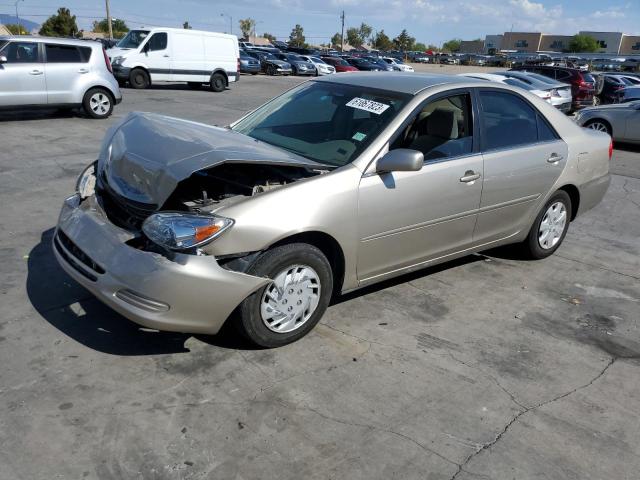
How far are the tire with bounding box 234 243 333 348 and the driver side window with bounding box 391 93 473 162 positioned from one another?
114cm

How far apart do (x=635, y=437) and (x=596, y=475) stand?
457 millimetres

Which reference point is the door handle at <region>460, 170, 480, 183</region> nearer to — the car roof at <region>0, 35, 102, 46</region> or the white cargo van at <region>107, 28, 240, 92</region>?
the car roof at <region>0, 35, 102, 46</region>

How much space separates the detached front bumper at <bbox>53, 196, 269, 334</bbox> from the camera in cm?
323

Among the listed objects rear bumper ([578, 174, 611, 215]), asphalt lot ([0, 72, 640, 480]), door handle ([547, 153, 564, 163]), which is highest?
door handle ([547, 153, 564, 163])

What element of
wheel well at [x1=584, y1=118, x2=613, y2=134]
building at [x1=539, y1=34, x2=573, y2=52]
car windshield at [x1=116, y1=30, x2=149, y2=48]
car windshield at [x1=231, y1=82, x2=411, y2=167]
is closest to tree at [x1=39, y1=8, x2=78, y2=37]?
car windshield at [x1=116, y1=30, x2=149, y2=48]

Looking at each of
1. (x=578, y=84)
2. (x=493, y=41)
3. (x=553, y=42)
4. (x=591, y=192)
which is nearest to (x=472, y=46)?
(x=493, y=41)

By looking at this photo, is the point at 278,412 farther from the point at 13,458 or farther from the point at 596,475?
the point at 596,475

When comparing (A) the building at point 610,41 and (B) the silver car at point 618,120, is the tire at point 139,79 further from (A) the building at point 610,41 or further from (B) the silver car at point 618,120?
(A) the building at point 610,41

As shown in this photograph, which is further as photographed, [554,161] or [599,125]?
[599,125]

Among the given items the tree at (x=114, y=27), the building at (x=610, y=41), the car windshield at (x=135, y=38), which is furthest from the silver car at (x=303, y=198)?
the building at (x=610, y=41)

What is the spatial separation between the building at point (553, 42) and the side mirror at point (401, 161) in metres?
137

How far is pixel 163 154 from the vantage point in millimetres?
3639

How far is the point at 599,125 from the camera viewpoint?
13727mm

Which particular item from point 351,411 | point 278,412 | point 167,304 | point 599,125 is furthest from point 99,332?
point 599,125
